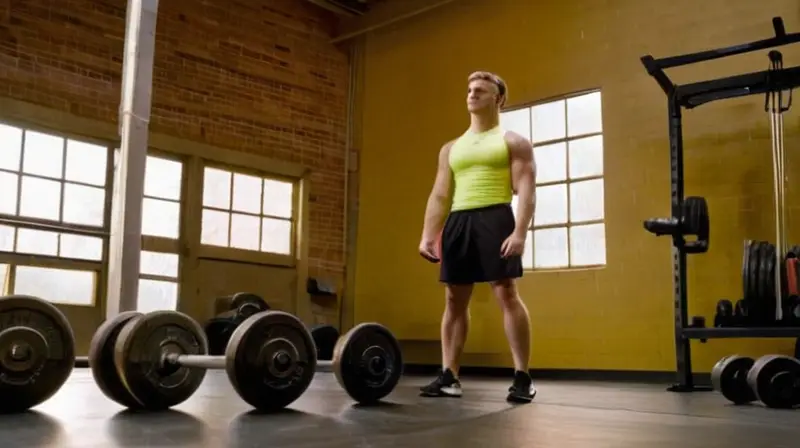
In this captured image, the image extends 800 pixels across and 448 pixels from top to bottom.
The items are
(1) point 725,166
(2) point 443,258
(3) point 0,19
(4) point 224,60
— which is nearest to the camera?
(2) point 443,258

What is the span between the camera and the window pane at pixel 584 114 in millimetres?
4809

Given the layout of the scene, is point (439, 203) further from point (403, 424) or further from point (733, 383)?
point (733, 383)

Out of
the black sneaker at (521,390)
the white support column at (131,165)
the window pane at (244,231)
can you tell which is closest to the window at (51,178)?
the window pane at (244,231)

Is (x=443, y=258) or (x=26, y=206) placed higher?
(x=26, y=206)

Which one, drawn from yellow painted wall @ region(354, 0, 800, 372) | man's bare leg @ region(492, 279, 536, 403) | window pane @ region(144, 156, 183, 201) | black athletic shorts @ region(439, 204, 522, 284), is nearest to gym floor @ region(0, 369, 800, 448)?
man's bare leg @ region(492, 279, 536, 403)

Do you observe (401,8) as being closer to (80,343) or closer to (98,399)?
(80,343)

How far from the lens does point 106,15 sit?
16.6 ft

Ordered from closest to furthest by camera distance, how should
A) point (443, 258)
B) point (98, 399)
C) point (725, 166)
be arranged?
point (98, 399) < point (443, 258) < point (725, 166)

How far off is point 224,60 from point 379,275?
2.02 meters

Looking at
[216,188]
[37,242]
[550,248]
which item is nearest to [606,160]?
[550,248]

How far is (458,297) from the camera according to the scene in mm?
2705

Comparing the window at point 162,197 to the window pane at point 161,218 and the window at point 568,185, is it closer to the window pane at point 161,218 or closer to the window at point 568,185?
the window pane at point 161,218

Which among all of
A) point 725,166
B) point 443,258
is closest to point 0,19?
point 443,258

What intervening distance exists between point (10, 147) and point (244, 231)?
1706 mm
